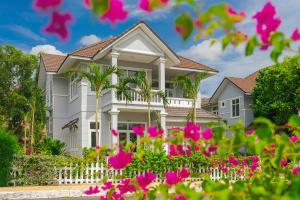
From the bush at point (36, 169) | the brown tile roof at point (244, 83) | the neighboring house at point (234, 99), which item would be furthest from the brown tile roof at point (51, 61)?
the brown tile roof at point (244, 83)

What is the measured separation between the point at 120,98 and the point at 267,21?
22.6m

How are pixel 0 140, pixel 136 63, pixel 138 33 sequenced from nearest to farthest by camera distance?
pixel 0 140 → pixel 138 33 → pixel 136 63

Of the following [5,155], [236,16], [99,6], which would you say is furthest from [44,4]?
[5,155]

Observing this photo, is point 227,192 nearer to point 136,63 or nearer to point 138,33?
point 138,33

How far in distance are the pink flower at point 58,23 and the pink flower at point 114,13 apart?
154 mm

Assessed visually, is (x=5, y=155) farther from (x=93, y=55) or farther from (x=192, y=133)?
(x=192, y=133)

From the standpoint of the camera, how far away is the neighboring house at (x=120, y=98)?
25.5 m

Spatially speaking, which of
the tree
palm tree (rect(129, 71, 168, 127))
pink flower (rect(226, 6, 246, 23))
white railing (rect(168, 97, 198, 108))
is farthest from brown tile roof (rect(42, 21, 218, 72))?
pink flower (rect(226, 6, 246, 23))

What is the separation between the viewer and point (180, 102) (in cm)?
2977

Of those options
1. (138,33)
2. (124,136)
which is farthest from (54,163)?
(138,33)

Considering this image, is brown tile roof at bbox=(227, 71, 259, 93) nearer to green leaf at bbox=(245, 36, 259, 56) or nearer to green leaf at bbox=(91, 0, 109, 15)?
green leaf at bbox=(245, 36, 259, 56)

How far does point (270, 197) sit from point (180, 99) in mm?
26780

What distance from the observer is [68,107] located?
31.2 metres

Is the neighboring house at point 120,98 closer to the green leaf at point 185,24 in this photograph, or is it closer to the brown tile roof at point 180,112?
the brown tile roof at point 180,112
